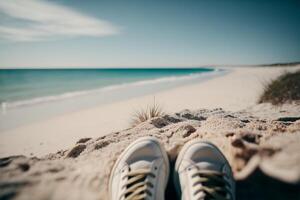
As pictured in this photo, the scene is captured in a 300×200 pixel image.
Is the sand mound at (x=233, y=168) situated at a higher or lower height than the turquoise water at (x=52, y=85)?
higher

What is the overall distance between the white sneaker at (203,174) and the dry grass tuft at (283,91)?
13.2 ft

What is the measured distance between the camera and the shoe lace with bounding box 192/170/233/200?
1312mm

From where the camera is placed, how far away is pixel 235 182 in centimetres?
144

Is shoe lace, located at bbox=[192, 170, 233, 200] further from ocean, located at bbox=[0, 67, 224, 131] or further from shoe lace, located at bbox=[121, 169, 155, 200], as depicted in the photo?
ocean, located at bbox=[0, 67, 224, 131]

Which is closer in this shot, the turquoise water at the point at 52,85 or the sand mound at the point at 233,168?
the sand mound at the point at 233,168

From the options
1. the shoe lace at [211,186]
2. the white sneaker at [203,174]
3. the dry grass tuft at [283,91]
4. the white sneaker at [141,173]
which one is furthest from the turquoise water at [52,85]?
the shoe lace at [211,186]

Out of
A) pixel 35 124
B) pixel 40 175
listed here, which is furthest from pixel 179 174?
pixel 35 124

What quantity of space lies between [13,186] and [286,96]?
17.5 ft

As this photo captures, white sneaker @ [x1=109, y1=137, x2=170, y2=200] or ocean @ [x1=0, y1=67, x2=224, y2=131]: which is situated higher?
white sneaker @ [x1=109, y1=137, x2=170, y2=200]

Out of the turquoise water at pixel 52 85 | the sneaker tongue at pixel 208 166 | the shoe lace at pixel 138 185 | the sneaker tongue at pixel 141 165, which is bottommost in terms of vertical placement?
the turquoise water at pixel 52 85

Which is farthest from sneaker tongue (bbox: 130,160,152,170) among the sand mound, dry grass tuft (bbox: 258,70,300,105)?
dry grass tuft (bbox: 258,70,300,105)

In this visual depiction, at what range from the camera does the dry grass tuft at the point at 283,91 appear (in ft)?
15.9

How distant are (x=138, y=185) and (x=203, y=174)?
0.44m

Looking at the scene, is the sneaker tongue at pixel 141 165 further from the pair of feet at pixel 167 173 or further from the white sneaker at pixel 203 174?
the white sneaker at pixel 203 174
